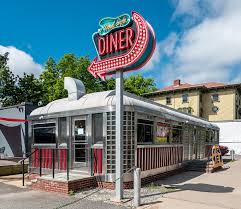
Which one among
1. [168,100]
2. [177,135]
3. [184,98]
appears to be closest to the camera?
[177,135]

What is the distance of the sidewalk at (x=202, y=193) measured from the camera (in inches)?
303

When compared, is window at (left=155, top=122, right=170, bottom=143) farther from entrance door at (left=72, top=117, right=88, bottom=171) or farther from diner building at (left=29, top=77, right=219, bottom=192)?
entrance door at (left=72, top=117, right=88, bottom=171)

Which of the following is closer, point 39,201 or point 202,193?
point 39,201

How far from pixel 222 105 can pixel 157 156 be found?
3616 cm

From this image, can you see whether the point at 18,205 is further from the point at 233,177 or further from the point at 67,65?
the point at 67,65

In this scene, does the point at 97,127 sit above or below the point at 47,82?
below

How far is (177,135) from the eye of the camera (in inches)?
551

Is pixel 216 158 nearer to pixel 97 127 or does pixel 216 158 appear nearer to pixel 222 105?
pixel 97 127

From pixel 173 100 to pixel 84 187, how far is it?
3975 centimetres

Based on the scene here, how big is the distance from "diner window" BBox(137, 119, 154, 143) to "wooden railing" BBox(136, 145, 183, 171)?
0.25 metres

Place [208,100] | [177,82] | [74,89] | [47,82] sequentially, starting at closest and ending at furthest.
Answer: [74,89] < [47,82] < [208,100] < [177,82]

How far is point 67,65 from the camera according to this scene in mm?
43625

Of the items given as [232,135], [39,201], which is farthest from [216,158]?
[232,135]

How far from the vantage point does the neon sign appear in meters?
8.38
